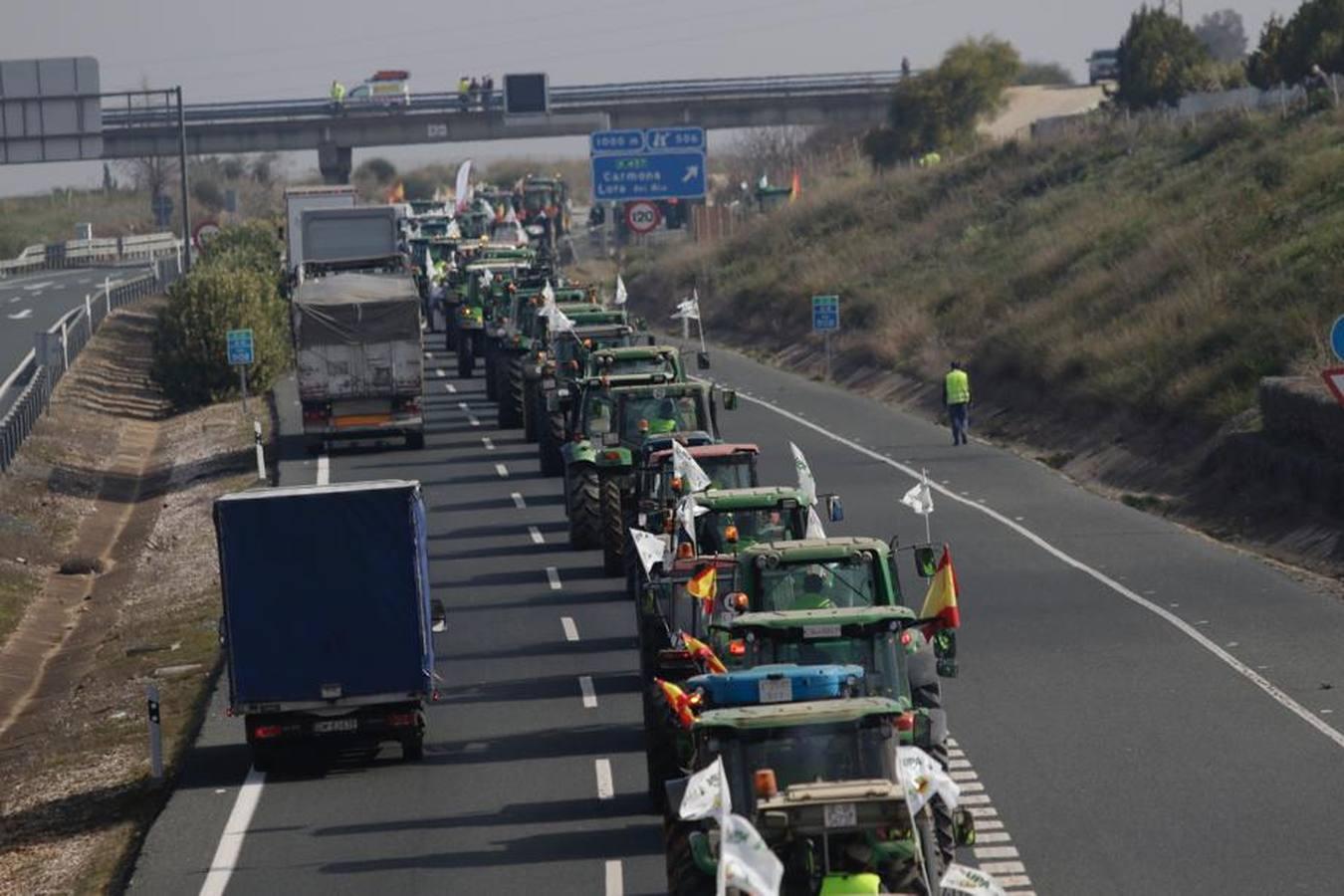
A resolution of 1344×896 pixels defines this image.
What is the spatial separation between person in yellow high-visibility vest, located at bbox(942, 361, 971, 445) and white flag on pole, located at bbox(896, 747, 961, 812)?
103 ft

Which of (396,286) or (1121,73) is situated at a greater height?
(1121,73)

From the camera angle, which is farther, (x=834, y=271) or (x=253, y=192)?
(x=253, y=192)

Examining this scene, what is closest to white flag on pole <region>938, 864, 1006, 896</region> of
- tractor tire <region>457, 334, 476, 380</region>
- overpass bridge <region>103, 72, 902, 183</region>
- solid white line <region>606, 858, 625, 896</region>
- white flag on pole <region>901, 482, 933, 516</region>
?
solid white line <region>606, 858, 625, 896</region>

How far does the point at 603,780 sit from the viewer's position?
21.2 metres

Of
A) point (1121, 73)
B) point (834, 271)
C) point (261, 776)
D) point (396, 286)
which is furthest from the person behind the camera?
point (1121, 73)

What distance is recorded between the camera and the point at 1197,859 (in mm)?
17844

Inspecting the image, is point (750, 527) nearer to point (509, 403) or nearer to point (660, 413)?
point (660, 413)

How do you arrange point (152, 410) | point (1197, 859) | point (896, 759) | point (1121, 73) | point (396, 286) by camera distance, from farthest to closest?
point (1121, 73)
point (152, 410)
point (396, 286)
point (1197, 859)
point (896, 759)

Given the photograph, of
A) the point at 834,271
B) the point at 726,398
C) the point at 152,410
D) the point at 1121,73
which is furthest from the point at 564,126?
the point at 726,398

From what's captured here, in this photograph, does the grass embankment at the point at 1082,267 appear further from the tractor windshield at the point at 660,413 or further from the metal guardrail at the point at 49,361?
the metal guardrail at the point at 49,361

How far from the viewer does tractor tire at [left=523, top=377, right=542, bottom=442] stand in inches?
1807

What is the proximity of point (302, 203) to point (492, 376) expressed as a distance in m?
23.1

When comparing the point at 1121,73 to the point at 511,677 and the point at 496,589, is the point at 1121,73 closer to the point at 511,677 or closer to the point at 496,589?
the point at 496,589

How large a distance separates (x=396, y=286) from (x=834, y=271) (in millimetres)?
30419
